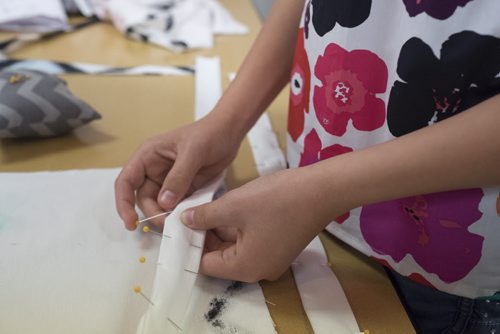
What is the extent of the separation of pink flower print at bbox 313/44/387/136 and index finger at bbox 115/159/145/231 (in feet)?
0.78

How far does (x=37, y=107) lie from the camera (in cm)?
66

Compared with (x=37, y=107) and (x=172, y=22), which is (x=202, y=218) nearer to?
Result: (x=37, y=107)

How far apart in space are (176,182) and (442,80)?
1.03 ft

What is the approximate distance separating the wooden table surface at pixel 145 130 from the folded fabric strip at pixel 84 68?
0.02 metres

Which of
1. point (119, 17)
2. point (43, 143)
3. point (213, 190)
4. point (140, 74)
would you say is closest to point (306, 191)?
point (213, 190)

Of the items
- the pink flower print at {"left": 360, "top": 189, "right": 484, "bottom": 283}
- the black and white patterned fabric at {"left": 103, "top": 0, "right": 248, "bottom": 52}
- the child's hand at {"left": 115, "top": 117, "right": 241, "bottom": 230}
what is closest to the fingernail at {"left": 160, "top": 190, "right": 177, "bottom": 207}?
the child's hand at {"left": 115, "top": 117, "right": 241, "bottom": 230}

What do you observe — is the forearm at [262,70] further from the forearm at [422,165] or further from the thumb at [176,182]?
the forearm at [422,165]

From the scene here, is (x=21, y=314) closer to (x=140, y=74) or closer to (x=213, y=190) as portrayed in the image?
(x=213, y=190)

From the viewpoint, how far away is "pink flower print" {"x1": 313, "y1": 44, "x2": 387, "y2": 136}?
1.52 ft

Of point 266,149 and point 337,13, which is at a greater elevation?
point 337,13

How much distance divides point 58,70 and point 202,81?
0.29 m

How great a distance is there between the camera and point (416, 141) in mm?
393

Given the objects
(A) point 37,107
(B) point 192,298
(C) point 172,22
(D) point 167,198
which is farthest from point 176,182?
(C) point 172,22

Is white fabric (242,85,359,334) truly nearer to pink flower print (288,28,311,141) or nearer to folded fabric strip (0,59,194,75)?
pink flower print (288,28,311,141)
